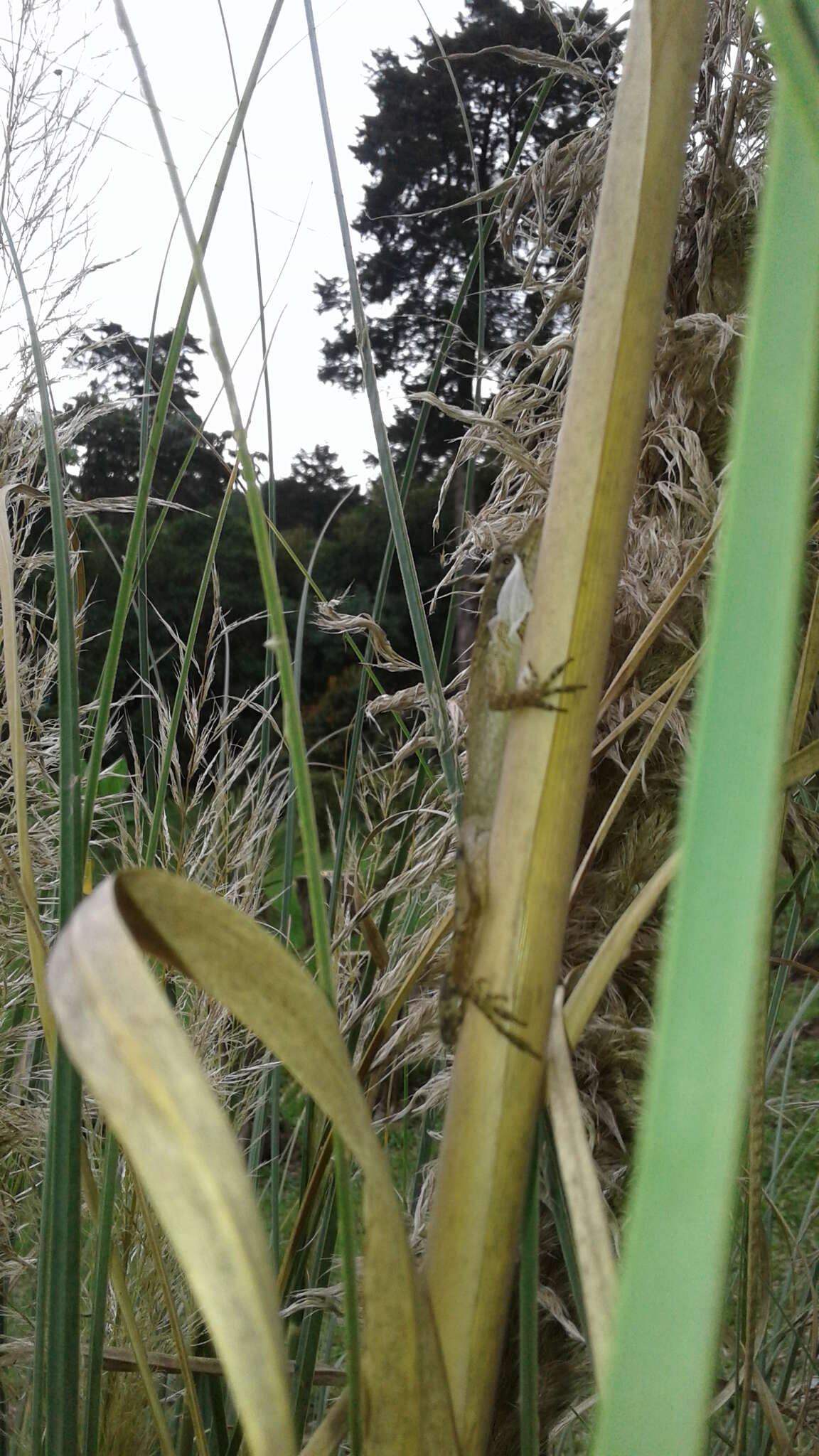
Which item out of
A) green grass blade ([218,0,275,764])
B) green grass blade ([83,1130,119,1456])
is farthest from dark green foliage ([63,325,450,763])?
green grass blade ([83,1130,119,1456])

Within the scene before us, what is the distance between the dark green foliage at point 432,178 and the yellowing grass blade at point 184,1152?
1.31 m

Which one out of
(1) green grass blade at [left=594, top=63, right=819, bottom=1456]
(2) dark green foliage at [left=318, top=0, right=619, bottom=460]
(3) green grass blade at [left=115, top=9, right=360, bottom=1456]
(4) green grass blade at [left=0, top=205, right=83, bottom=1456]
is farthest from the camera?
(2) dark green foliage at [left=318, top=0, right=619, bottom=460]

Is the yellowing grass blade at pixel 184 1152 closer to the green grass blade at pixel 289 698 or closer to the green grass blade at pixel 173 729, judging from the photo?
the green grass blade at pixel 289 698

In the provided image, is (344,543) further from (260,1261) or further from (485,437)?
(260,1261)

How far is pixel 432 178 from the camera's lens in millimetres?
3006

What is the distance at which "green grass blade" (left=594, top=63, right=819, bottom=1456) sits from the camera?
122mm

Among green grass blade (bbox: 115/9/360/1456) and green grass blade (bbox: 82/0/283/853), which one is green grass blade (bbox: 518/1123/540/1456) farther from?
green grass blade (bbox: 82/0/283/853)

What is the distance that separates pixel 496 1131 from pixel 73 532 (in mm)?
561

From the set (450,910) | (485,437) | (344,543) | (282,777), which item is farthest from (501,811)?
(344,543)

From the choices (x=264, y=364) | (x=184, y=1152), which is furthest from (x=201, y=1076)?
(x=264, y=364)

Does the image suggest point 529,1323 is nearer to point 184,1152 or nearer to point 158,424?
point 184,1152

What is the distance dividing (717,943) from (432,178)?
135 inches

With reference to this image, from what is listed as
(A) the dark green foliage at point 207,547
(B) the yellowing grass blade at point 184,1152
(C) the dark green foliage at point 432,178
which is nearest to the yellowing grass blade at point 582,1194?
(B) the yellowing grass blade at point 184,1152

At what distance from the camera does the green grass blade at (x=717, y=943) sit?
0.40 feet
